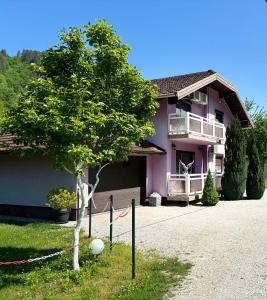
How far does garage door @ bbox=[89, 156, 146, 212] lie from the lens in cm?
1620

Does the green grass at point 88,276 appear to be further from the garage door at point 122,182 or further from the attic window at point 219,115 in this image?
the attic window at point 219,115

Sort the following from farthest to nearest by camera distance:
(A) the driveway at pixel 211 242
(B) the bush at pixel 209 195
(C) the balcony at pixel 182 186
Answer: (C) the balcony at pixel 182 186, (B) the bush at pixel 209 195, (A) the driveway at pixel 211 242

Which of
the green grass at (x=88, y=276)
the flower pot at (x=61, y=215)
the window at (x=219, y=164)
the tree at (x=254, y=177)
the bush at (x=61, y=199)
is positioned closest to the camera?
the green grass at (x=88, y=276)

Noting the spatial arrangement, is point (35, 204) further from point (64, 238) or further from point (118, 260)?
point (118, 260)

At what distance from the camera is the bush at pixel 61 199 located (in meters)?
13.3

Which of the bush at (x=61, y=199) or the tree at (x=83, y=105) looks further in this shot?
the bush at (x=61, y=199)

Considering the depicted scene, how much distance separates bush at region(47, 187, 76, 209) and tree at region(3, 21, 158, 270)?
5.75 meters

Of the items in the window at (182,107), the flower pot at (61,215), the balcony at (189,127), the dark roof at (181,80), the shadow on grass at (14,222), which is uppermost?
the dark roof at (181,80)

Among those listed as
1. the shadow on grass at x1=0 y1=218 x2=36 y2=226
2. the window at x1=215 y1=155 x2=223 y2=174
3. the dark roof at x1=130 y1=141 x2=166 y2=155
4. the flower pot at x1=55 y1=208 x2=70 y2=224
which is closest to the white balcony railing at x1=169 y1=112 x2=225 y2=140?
the dark roof at x1=130 y1=141 x2=166 y2=155

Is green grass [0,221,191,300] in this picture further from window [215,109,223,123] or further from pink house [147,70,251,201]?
window [215,109,223,123]

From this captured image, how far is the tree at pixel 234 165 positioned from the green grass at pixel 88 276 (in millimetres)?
13274

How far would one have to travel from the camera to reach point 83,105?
22.9 feet

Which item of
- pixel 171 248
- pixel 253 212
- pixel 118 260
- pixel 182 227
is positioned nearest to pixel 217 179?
pixel 253 212

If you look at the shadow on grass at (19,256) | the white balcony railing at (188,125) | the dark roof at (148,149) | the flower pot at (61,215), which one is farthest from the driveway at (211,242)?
the white balcony railing at (188,125)
